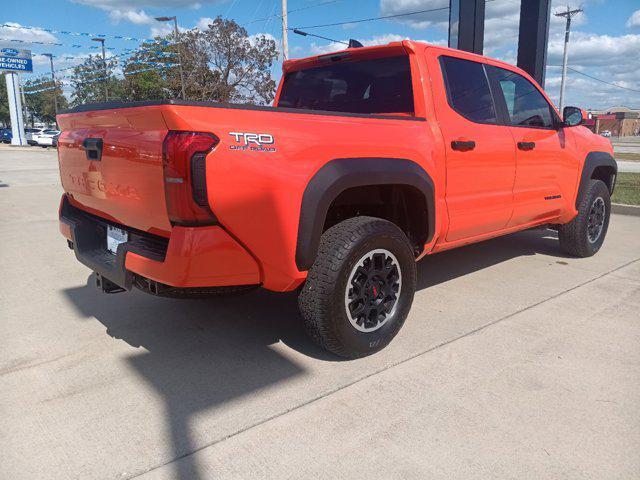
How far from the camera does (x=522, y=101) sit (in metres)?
4.55

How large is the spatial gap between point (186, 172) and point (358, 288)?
1.26 m

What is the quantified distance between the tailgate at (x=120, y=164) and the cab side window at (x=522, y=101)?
9.48 ft

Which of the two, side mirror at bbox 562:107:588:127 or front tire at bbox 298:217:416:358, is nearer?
front tire at bbox 298:217:416:358

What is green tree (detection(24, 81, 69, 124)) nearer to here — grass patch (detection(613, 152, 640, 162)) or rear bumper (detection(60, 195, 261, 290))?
grass patch (detection(613, 152, 640, 162))

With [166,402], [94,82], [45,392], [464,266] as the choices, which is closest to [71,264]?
[45,392]

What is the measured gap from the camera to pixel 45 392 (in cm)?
280

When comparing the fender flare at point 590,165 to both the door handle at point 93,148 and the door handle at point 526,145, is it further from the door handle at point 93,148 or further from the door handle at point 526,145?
the door handle at point 93,148

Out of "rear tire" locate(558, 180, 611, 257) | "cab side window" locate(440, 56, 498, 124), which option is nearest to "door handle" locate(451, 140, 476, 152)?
"cab side window" locate(440, 56, 498, 124)

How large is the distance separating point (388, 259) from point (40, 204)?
8.03 metres

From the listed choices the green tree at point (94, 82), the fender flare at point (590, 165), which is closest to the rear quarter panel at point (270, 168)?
the fender flare at point (590, 165)

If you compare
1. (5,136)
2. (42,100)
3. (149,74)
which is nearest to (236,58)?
(149,74)

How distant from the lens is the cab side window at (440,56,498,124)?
12.3ft

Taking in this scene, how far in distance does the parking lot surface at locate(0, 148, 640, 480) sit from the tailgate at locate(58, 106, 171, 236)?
905 mm

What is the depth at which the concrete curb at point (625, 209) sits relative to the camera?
8077 mm
